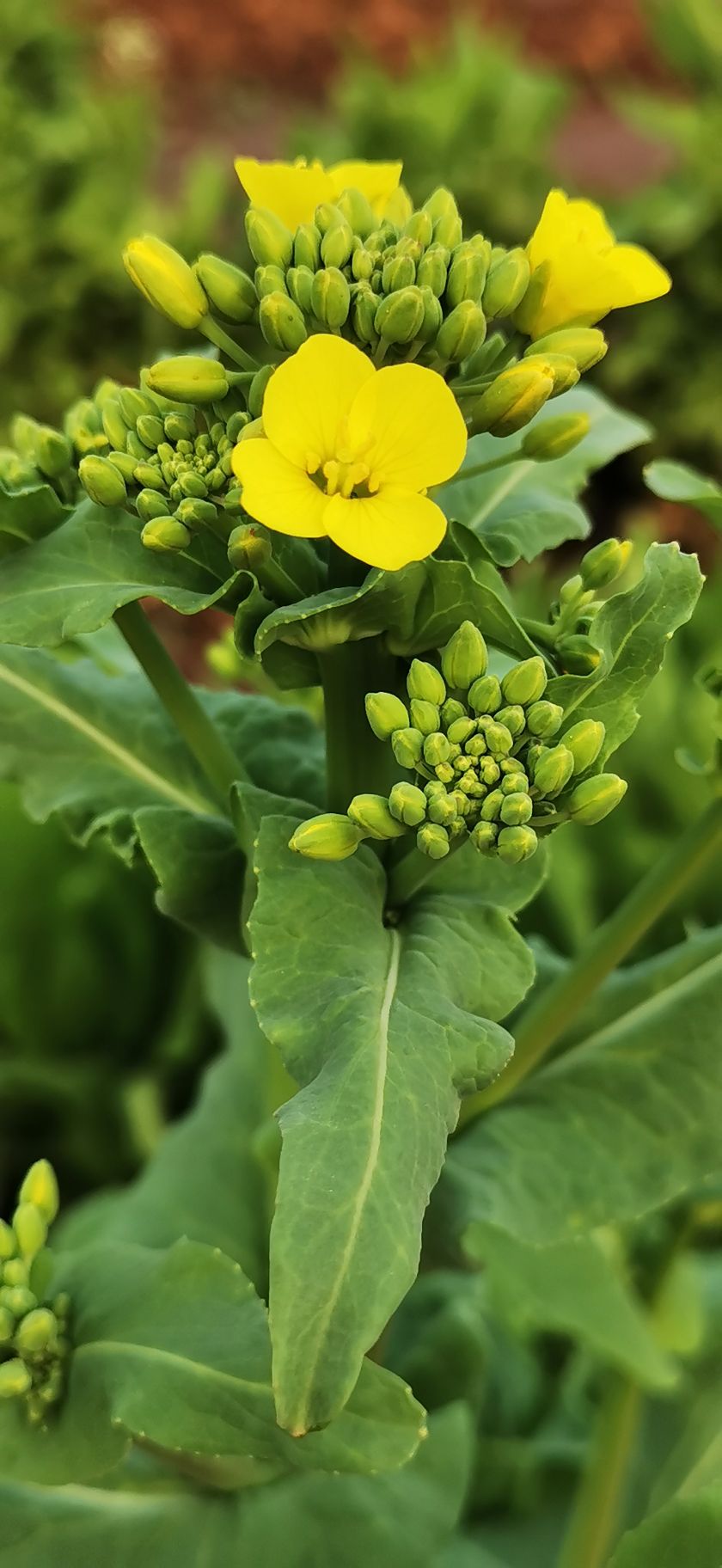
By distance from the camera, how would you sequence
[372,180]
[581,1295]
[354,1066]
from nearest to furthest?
[354,1066], [372,180], [581,1295]

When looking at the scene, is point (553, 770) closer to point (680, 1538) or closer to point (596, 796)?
point (596, 796)

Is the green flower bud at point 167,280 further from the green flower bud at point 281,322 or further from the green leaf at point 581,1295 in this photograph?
the green leaf at point 581,1295

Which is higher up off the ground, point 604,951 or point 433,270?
point 433,270

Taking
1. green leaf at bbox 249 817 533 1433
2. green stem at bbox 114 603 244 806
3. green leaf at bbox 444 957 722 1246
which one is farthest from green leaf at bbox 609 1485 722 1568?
green stem at bbox 114 603 244 806

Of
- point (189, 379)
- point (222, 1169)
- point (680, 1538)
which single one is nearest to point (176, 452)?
point (189, 379)

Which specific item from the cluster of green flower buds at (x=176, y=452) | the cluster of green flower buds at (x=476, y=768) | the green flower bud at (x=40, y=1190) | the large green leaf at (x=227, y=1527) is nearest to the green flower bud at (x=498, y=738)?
the cluster of green flower buds at (x=476, y=768)

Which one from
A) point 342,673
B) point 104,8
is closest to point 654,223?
point 104,8
